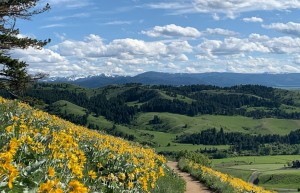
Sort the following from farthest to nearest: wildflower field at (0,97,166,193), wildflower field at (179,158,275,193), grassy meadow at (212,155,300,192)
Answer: grassy meadow at (212,155,300,192) < wildflower field at (179,158,275,193) < wildflower field at (0,97,166,193)

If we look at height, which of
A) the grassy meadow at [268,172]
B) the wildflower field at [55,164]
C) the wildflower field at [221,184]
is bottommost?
the grassy meadow at [268,172]

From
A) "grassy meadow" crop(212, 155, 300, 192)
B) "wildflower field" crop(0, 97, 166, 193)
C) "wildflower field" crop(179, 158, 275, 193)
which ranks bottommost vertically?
"grassy meadow" crop(212, 155, 300, 192)

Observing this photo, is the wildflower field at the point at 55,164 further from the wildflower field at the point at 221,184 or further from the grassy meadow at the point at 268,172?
the grassy meadow at the point at 268,172

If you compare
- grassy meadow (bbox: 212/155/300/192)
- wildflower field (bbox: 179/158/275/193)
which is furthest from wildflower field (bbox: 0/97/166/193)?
grassy meadow (bbox: 212/155/300/192)

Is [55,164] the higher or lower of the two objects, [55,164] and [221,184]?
the higher

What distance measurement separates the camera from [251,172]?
551 ft

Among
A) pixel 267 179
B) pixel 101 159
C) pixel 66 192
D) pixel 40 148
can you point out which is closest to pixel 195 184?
pixel 101 159

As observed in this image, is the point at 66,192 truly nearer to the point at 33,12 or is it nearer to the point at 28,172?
the point at 28,172

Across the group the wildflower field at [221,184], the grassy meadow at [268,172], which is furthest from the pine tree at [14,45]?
the grassy meadow at [268,172]

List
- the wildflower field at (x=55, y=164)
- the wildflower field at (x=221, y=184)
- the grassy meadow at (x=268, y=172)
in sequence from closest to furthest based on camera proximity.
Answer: the wildflower field at (x=55, y=164) < the wildflower field at (x=221, y=184) < the grassy meadow at (x=268, y=172)

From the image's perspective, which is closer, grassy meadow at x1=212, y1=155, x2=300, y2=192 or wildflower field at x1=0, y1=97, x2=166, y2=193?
wildflower field at x1=0, y1=97, x2=166, y2=193

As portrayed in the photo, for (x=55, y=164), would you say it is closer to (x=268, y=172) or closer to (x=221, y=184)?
(x=221, y=184)

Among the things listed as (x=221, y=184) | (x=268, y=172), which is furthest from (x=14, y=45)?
(x=268, y=172)

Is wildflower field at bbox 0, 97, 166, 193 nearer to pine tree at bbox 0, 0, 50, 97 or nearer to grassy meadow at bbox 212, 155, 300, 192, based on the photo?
pine tree at bbox 0, 0, 50, 97
